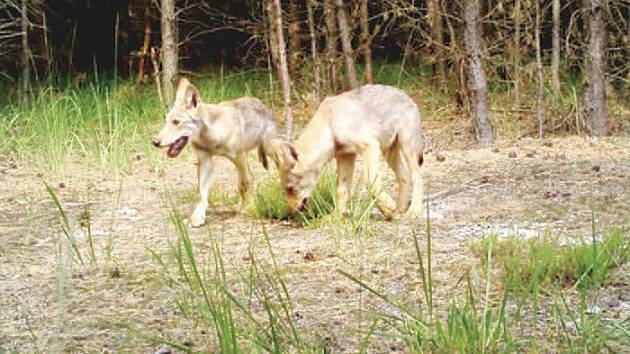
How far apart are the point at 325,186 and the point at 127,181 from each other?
2.71 meters

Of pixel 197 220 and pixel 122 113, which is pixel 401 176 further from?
pixel 122 113

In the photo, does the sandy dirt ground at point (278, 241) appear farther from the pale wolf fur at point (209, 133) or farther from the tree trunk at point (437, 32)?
the tree trunk at point (437, 32)

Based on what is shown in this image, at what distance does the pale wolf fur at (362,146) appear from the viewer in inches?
251

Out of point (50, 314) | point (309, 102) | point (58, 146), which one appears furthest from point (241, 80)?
point (50, 314)

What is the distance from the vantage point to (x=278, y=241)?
18.6ft

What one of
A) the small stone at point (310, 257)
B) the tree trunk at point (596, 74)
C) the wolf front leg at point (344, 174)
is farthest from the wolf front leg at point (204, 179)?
the tree trunk at point (596, 74)

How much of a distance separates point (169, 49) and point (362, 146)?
5749mm

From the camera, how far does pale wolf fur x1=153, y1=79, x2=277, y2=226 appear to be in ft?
21.8

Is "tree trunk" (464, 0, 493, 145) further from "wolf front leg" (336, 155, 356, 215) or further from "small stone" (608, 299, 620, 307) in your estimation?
"small stone" (608, 299, 620, 307)

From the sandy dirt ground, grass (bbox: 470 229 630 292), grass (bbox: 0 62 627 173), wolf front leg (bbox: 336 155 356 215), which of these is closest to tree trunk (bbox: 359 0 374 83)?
grass (bbox: 0 62 627 173)

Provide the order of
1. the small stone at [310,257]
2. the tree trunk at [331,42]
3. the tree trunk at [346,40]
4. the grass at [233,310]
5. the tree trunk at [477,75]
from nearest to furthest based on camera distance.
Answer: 1. the grass at [233,310]
2. the small stone at [310,257]
3. the tree trunk at [477,75]
4. the tree trunk at [346,40]
5. the tree trunk at [331,42]

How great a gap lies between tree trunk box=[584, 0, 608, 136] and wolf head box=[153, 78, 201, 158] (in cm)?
548

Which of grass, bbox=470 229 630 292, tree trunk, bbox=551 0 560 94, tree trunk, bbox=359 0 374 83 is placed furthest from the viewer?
tree trunk, bbox=359 0 374 83

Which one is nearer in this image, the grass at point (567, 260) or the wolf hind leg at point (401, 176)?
the grass at point (567, 260)
